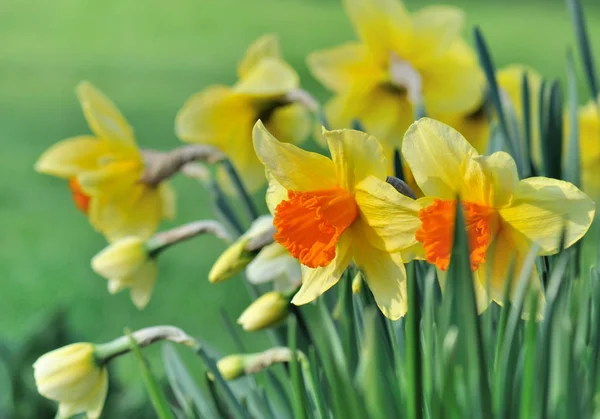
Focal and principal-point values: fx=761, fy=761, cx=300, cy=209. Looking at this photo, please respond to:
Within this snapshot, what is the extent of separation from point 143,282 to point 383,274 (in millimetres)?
320

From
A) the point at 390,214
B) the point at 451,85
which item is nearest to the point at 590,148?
the point at 451,85

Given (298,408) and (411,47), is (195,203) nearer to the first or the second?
(411,47)

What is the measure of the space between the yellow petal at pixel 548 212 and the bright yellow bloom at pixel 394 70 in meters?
0.39

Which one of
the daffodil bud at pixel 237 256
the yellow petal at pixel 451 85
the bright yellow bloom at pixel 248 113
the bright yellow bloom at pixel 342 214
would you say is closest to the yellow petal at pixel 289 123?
the bright yellow bloom at pixel 248 113

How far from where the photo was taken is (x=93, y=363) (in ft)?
1.90

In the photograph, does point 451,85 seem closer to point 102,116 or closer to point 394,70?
point 394,70

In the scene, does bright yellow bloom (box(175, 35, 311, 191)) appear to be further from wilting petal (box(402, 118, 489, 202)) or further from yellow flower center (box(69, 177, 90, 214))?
wilting petal (box(402, 118, 489, 202))

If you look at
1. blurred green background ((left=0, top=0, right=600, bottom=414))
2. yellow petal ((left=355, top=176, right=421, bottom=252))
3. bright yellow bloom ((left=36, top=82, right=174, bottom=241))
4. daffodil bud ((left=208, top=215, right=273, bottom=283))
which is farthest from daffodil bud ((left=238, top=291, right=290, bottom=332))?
blurred green background ((left=0, top=0, right=600, bottom=414))

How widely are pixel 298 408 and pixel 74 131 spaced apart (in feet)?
8.97

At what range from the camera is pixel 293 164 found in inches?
18.6

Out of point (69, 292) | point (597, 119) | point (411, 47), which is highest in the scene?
point (411, 47)

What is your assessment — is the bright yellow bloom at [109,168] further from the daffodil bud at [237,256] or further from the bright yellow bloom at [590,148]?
the bright yellow bloom at [590,148]

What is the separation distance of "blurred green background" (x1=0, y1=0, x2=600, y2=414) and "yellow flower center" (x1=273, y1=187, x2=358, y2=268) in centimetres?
A: 67

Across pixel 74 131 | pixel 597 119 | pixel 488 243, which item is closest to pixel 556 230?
pixel 488 243
